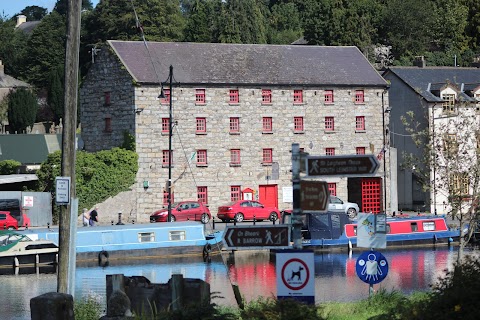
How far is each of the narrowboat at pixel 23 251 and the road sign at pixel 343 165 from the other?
3369cm

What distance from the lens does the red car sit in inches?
2400

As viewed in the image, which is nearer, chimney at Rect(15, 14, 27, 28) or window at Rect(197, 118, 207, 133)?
window at Rect(197, 118, 207, 133)

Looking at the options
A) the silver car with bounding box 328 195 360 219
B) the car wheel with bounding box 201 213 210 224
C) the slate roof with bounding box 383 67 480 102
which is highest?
the slate roof with bounding box 383 67 480 102

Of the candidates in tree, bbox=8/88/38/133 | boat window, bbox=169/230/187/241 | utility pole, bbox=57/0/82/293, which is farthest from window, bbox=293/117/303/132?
utility pole, bbox=57/0/82/293

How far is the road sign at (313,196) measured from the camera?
1526 cm

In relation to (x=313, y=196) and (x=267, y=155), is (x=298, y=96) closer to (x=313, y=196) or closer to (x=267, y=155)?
(x=267, y=155)

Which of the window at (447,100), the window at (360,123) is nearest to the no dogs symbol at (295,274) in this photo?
the window at (447,100)

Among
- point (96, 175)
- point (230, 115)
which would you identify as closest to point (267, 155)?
point (230, 115)

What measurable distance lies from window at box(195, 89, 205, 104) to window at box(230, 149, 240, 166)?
3.86 m

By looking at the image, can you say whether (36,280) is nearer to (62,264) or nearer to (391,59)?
(62,264)

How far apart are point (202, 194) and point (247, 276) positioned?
23795 mm

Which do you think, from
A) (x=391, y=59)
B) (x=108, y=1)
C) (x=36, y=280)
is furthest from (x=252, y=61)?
(x=108, y=1)

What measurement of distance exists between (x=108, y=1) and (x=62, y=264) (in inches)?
3645

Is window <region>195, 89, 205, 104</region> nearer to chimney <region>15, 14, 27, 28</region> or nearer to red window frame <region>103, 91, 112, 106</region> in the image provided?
red window frame <region>103, 91, 112, 106</region>
